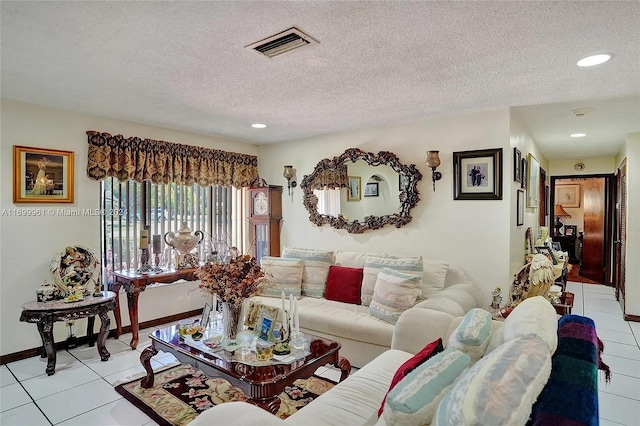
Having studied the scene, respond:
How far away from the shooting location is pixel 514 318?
1589mm

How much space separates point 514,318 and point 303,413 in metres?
1.03

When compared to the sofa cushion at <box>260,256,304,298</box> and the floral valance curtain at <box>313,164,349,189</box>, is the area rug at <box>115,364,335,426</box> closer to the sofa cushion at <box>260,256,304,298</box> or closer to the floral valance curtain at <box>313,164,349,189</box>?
the sofa cushion at <box>260,256,304,298</box>

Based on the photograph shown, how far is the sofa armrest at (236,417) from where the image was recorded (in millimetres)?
1345

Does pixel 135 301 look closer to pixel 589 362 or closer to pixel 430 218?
pixel 430 218

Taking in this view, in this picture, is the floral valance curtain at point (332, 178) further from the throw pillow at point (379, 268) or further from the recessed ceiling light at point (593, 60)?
the recessed ceiling light at point (593, 60)

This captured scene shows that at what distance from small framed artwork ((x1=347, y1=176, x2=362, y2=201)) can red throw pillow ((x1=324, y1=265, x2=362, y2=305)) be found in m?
1.00

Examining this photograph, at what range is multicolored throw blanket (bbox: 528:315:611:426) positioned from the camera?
3.37ft

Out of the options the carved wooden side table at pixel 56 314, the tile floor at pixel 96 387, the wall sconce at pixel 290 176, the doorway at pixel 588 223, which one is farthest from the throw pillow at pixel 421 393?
the doorway at pixel 588 223

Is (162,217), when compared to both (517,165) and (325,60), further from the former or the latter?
(517,165)

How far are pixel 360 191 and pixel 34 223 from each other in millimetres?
3318

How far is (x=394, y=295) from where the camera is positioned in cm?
315

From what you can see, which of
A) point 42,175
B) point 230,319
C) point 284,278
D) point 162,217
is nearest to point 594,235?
point 284,278

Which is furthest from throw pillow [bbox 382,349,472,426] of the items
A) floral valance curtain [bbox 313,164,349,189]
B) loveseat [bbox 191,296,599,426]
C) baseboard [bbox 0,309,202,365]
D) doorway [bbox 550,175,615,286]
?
doorway [bbox 550,175,615,286]

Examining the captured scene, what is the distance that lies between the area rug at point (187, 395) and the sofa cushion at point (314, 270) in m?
1.07
